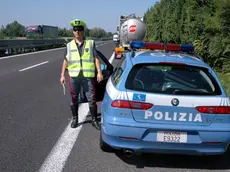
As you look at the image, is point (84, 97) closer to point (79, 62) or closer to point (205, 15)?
point (79, 62)

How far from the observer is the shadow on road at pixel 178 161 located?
12.8 feet

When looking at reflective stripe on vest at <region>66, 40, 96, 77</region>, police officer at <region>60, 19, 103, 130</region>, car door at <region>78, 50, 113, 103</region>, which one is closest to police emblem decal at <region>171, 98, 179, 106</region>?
police officer at <region>60, 19, 103, 130</region>

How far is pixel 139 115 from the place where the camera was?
359cm

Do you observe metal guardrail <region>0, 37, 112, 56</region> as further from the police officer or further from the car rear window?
the car rear window

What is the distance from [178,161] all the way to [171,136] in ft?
2.25

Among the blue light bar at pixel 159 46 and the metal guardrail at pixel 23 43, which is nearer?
the blue light bar at pixel 159 46

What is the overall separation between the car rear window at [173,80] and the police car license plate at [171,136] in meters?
0.48

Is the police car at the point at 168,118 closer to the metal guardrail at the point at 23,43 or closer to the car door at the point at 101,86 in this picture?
the car door at the point at 101,86

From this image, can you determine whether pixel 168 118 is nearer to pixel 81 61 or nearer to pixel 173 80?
pixel 173 80

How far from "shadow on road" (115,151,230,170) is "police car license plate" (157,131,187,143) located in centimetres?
51

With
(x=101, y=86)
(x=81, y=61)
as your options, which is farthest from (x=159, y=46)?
(x=101, y=86)

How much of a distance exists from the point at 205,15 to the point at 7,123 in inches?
318

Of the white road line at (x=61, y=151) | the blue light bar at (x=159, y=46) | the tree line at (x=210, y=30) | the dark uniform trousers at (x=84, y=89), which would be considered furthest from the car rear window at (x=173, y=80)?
the tree line at (x=210, y=30)

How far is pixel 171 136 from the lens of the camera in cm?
354
